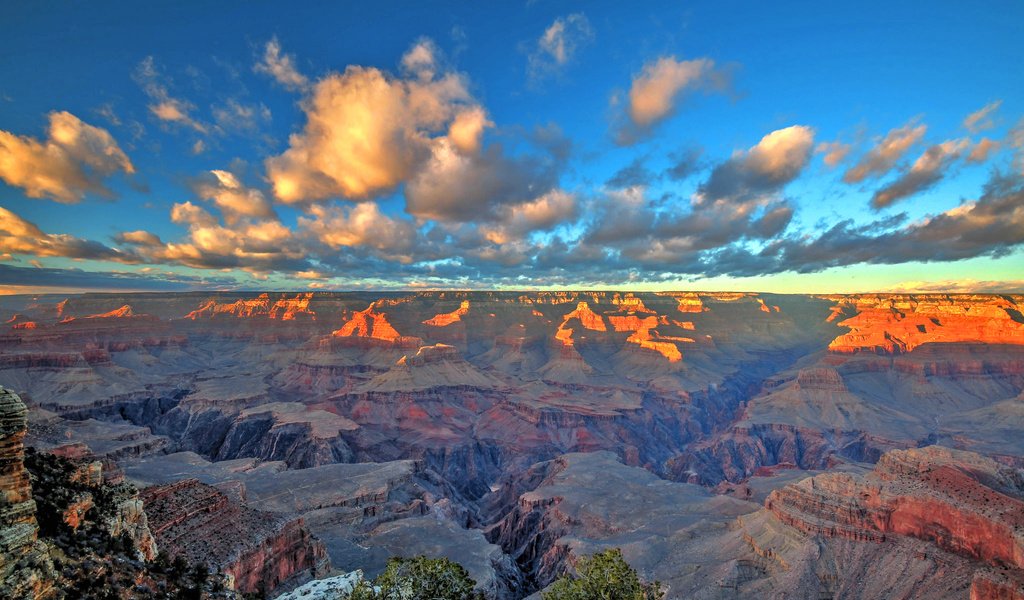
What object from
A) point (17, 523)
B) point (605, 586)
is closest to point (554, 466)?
point (605, 586)

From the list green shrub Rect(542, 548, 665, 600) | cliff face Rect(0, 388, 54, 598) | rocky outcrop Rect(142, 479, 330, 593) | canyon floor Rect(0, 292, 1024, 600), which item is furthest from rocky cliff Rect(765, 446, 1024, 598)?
cliff face Rect(0, 388, 54, 598)

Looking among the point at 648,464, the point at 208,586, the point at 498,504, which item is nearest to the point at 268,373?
the point at 498,504

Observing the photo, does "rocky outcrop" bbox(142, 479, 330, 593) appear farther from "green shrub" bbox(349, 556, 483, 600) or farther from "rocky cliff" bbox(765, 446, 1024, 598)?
"rocky cliff" bbox(765, 446, 1024, 598)

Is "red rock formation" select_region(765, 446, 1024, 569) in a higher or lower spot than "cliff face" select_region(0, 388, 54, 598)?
lower

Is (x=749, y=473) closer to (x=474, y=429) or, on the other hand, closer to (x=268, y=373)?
(x=474, y=429)

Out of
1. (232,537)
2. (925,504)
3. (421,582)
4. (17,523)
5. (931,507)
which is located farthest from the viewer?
(925,504)

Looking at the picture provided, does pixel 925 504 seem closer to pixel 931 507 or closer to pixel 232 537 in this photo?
pixel 931 507

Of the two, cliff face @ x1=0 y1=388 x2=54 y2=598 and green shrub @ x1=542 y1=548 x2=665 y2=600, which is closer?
cliff face @ x1=0 y1=388 x2=54 y2=598
